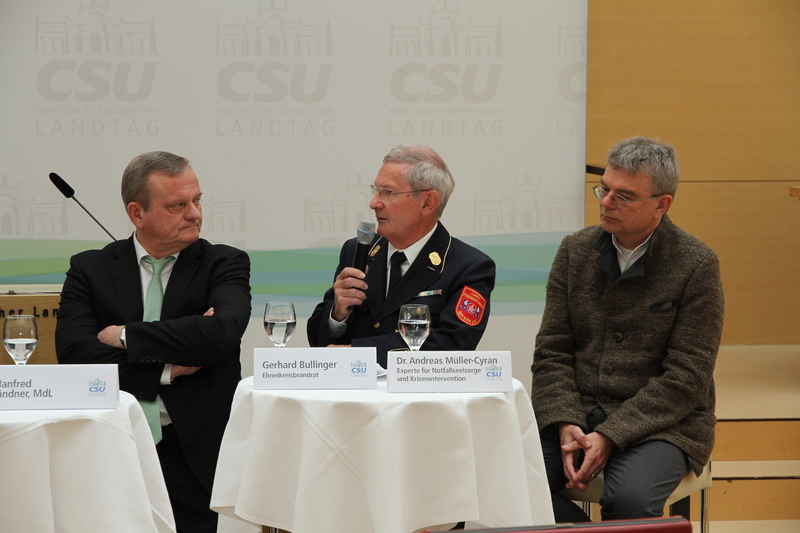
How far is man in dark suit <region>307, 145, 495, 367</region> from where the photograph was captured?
2819 mm

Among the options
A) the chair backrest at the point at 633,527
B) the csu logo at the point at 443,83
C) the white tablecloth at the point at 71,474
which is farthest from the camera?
the csu logo at the point at 443,83

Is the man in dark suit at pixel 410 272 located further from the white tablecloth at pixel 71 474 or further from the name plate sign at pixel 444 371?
the white tablecloth at pixel 71 474

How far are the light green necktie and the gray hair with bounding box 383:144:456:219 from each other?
0.86 metres

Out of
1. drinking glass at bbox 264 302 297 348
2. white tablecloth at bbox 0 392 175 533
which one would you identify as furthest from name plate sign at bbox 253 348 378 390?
white tablecloth at bbox 0 392 175 533

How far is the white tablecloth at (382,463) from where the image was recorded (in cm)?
208

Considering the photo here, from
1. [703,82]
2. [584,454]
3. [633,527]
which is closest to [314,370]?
[584,454]

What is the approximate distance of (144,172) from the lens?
113 inches

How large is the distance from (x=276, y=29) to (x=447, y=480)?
3.55 metres

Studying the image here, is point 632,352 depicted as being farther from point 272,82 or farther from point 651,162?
point 272,82

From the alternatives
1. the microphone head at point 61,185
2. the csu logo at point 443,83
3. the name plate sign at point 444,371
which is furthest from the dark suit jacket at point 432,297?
A: the csu logo at point 443,83

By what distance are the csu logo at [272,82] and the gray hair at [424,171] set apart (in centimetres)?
214

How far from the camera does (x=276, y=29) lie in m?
4.96

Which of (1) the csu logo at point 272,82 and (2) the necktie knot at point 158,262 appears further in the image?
(1) the csu logo at point 272,82

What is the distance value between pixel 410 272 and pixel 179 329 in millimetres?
797
